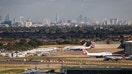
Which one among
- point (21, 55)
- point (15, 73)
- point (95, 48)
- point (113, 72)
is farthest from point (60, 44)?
point (113, 72)

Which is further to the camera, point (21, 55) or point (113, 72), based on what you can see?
point (21, 55)

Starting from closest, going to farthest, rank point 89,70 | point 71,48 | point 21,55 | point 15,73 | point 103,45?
1. point 89,70
2. point 15,73
3. point 21,55
4. point 71,48
5. point 103,45

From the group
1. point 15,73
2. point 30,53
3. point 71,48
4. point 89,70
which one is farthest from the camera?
point 71,48

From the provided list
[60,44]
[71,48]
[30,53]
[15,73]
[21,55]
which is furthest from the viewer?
[60,44]

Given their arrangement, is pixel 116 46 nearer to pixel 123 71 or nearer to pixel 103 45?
pixel 103 45

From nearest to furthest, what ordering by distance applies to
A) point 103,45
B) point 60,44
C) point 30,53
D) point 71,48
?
1. point 30,53
2. point 71,48
3. point 103,45
4. point 60,44

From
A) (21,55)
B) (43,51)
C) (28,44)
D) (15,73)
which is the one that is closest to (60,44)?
(28,44)

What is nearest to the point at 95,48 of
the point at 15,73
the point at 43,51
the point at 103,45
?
the point at 103,45

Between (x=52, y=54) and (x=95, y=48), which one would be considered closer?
(x=52, y=54)

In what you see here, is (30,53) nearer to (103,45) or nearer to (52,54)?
(52,54)
